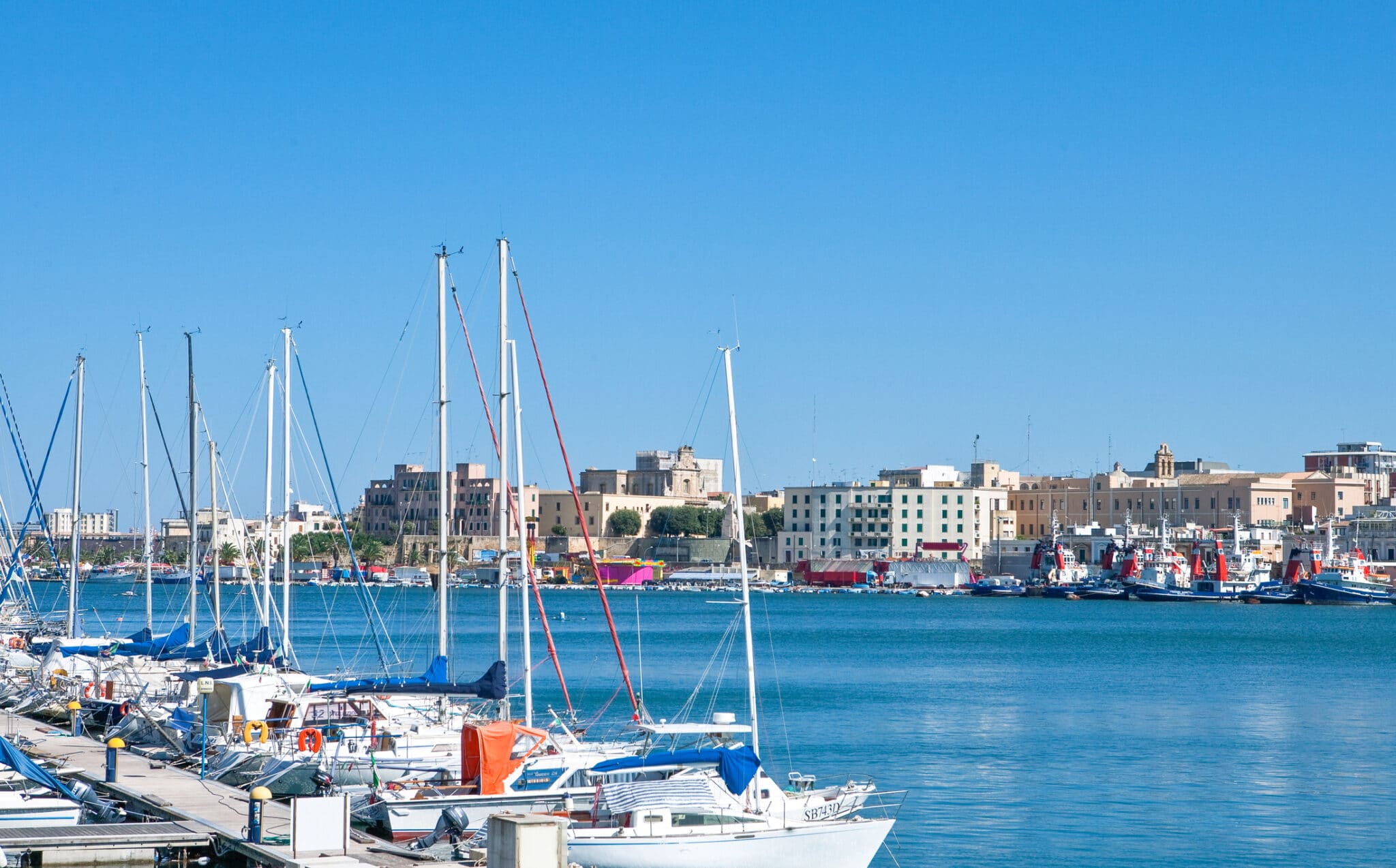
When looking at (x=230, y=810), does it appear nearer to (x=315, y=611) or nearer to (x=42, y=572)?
(x=315, y=611)

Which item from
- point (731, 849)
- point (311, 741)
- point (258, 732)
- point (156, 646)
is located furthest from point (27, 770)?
point (156, 646)

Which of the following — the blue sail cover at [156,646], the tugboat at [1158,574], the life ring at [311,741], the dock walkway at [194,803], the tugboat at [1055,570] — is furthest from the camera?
the tugboat at [1055,570]

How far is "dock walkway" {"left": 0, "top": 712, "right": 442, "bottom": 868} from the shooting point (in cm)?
1980

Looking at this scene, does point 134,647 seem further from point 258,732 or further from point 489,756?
point 489,756

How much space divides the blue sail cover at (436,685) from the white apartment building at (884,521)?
141 metres

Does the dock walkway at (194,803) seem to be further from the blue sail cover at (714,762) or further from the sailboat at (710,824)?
the blue sail cover at (714,762)

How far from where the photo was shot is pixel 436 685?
1123 inches

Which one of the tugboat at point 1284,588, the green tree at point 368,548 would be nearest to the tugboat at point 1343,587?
the tugboat at point 1284,588

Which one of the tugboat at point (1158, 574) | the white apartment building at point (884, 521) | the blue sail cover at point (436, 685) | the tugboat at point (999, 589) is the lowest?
the tugboat at point (999, 589)

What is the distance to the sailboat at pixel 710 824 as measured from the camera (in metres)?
20.6

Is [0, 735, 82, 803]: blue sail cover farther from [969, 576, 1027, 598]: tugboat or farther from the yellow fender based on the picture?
[969, 576, 1027, 598]: tugboat

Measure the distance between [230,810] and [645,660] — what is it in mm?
44646

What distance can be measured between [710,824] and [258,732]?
9.63 metres

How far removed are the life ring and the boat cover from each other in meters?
6.30
